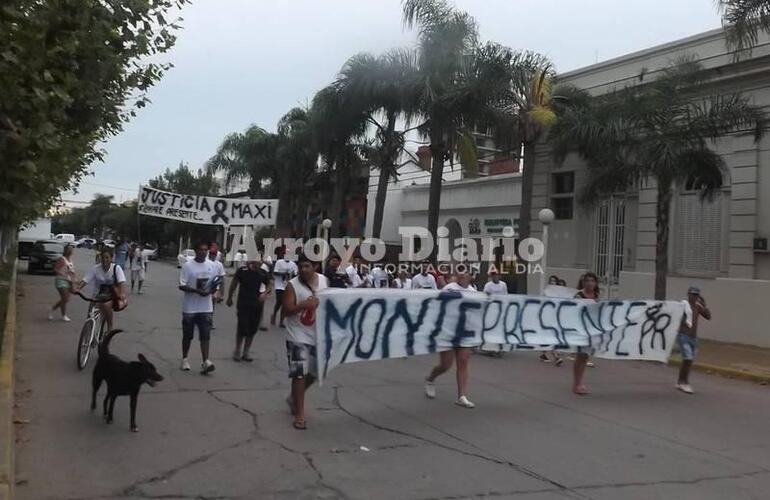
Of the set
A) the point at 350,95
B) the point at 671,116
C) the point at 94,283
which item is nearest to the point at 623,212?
the point at 671,116

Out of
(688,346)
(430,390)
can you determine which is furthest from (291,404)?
(688,346)

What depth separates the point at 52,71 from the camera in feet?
18.9

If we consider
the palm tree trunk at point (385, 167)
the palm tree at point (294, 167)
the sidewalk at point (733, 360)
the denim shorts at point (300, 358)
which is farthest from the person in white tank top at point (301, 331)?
the palm tree at point (294, 167)

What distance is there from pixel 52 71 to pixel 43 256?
29611 millimetres

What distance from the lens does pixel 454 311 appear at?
8.84 meters

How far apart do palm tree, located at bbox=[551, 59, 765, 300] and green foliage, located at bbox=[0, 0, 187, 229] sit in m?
11.6

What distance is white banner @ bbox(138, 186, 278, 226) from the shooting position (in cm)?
1769

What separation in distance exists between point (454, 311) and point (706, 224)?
1219 centimetres

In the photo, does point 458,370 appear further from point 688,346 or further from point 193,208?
point 193,208

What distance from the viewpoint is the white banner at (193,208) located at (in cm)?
1769

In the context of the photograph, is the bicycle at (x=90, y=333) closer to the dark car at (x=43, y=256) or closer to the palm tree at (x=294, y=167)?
the palm tree at (x=294, y=167)

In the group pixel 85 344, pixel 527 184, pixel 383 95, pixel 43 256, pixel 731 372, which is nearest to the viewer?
pixel 85 344

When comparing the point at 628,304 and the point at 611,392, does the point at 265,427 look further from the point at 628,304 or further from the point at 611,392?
the point at 628,304

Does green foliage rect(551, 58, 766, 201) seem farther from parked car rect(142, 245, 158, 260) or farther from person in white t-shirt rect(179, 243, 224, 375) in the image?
parked car rect(142, 245, 158, 260)
